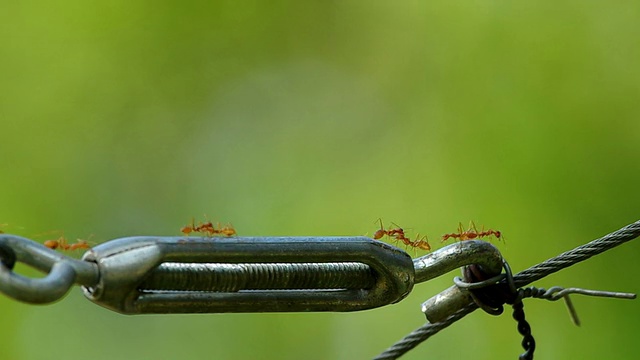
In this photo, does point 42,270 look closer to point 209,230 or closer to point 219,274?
point 219,274

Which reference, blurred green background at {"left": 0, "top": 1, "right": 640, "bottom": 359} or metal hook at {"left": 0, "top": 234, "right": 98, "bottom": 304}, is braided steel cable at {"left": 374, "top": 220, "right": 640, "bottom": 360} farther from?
blurred green background at {"left": 0, "top": 1, "right": 640, "bottom": 359}

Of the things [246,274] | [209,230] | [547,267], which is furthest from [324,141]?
[246,274]

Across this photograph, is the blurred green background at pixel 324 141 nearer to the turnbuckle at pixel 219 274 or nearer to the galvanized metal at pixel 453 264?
the galvanized metal at pixel 453 264

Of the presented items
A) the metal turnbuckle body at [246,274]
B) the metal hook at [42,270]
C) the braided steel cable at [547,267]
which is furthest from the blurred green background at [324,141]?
the metal hook at [42,270]

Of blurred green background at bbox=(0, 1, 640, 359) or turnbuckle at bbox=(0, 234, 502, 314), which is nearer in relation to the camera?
turnbuckle at bbox=(0, 234, 502, 314)

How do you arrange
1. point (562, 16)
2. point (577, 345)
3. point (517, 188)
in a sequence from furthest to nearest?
point (562, 16) < point (517, 188) < point (577, 345)

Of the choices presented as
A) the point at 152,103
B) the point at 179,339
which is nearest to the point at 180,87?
the point at 152,103

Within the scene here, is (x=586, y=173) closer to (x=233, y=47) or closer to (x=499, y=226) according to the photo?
(x=499, y=226)

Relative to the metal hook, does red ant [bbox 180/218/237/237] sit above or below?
above

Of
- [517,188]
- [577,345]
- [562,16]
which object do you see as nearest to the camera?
[577,345]

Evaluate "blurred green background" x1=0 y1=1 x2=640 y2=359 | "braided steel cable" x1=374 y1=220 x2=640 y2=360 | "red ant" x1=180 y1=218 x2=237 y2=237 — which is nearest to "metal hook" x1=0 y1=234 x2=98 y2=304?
"red ant" x1=180 y1=218 x2=237 y2=237
